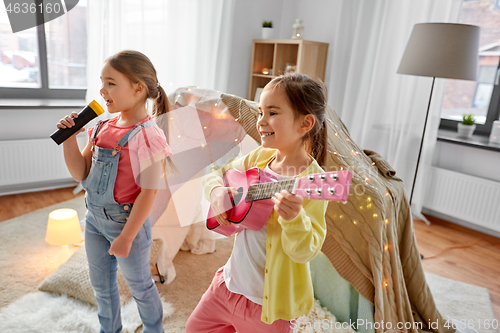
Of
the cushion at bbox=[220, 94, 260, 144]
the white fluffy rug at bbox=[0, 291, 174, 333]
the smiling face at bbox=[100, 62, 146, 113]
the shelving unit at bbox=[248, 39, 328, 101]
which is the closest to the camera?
the smiling face at bbox=[100, 62, 146, 113]

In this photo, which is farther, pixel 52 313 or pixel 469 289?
pixel 469 289

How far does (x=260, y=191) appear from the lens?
76 cm

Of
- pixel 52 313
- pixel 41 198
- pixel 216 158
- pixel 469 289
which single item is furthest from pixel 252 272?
pixel 41 198

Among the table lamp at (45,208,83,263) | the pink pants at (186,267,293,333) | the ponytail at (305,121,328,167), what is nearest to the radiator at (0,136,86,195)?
the table lamp at (45,208,83,263)

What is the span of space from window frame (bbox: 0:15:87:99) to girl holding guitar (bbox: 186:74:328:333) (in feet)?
8.92

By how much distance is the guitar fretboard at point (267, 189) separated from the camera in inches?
27.9

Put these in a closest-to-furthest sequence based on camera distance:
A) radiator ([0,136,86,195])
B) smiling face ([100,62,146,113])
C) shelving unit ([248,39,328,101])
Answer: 1. smiling face ([100,62,146,113])
2. radiator ([0,136,86,195])
3. shelving unit ([248,39,328,101])

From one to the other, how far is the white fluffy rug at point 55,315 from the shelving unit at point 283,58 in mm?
2209

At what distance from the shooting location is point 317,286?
5.05 ft

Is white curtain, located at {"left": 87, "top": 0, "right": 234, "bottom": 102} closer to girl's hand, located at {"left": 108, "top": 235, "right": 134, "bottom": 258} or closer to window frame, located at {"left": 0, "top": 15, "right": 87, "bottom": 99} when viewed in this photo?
window frame, located at {"left": 0, "top": 15, "right": 87, "bottom": 99}

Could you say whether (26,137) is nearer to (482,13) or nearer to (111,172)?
(111,172)

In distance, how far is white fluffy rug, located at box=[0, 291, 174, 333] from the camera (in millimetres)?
1419

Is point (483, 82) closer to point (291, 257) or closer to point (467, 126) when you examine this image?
point (467, 126)

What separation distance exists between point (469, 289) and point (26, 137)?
10.4ft
